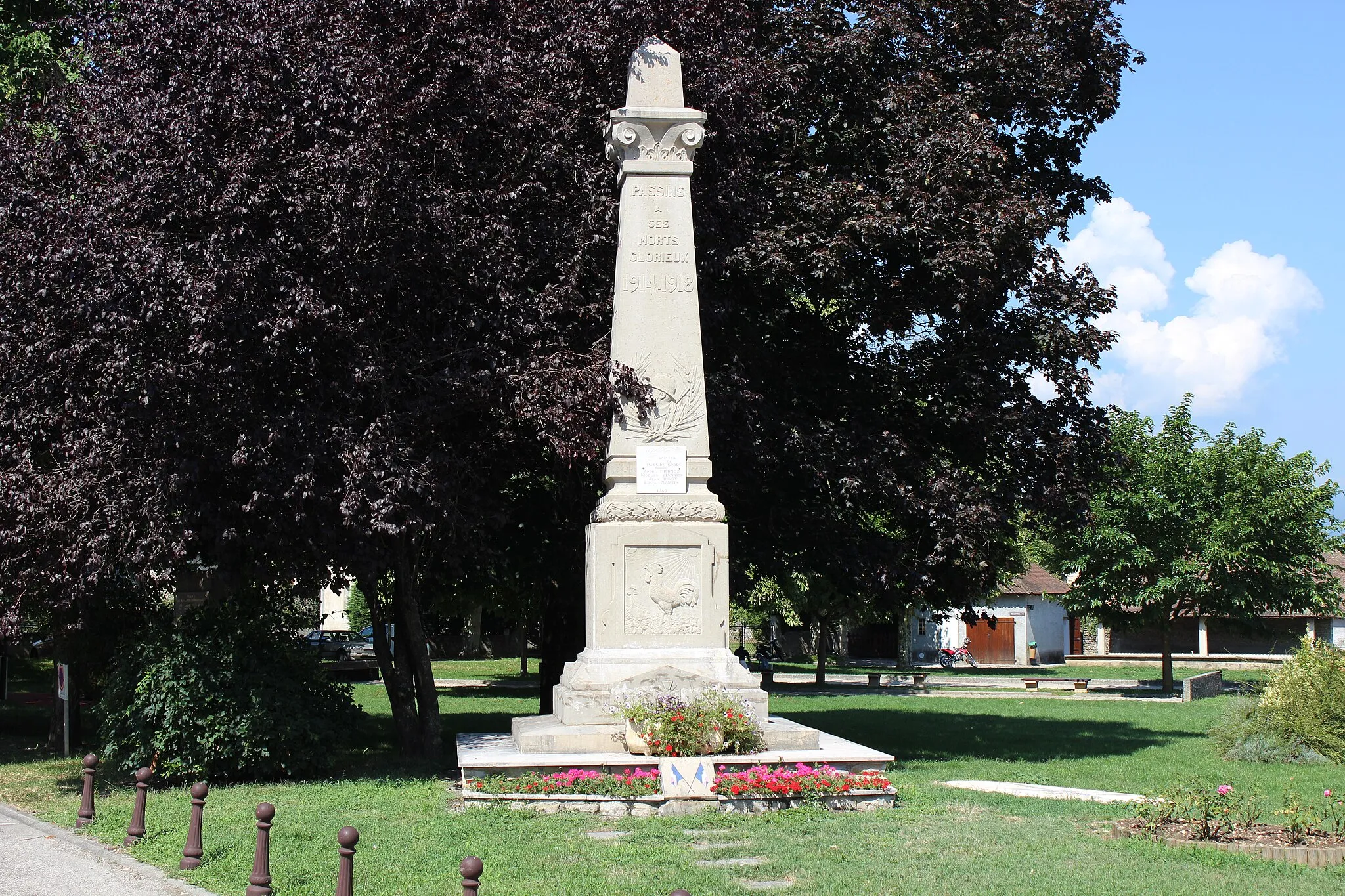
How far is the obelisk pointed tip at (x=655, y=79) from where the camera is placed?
15.1 metres

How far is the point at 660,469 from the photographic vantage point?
1435 cm

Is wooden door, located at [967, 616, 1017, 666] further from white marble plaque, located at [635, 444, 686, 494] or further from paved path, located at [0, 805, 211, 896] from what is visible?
paved path, located at [0, 805, 211, 896]

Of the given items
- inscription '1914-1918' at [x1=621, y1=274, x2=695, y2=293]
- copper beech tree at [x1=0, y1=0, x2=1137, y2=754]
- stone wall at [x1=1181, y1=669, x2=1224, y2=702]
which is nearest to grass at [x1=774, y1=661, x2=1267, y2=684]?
stone wall at [x1=1181, y1=669, x2=1224, y2=702]

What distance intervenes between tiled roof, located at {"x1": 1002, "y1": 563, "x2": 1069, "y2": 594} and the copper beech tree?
42036 millimetres

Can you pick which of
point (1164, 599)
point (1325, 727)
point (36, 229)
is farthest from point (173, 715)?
point (1164, 599)

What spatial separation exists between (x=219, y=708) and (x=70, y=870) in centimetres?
472

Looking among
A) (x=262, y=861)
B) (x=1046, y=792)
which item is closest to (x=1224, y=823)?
(x=1046, y=792)

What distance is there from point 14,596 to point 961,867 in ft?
40.9

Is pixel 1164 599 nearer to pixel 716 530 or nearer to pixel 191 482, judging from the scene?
pixel 716 530

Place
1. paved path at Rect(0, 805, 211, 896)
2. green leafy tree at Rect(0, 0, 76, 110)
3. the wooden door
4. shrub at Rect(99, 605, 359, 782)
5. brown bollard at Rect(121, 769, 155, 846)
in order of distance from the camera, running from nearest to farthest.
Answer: paved path at Rect(0, 805, 211, 896)
brown bollard at Rect(121, 769, 155, 846)
shrub at Rect(99, 605, 359, 782)
green leafy tree at Rect(0, 0, 76, 110)
the wooden door

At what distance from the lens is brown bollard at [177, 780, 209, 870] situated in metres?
9.77

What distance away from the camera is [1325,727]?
17156 millimetres

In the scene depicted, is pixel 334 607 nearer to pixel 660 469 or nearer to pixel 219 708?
pixel 219 708

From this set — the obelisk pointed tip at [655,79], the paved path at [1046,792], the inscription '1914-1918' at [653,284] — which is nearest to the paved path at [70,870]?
the inscription '1914-1918' at [653,284]
